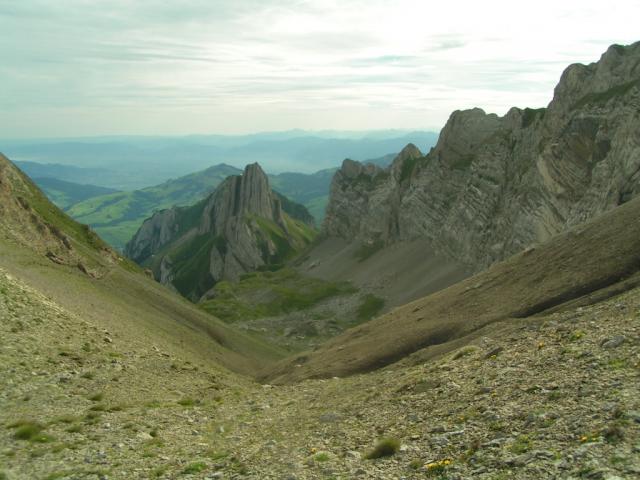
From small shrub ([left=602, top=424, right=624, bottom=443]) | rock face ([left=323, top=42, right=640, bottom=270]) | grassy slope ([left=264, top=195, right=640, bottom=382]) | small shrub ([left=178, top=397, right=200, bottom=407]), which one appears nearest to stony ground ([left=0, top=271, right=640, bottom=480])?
small shrub ([left=602, top=424, right=624, bottom=443])

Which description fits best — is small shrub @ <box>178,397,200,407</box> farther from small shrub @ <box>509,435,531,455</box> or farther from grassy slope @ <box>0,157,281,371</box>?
small shrub @ <box>509,435,531,455</box>

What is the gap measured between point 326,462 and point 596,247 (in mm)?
30057

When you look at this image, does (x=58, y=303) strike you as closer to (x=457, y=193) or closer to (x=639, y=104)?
(x=639, y=104)

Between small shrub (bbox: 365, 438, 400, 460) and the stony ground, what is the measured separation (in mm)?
143

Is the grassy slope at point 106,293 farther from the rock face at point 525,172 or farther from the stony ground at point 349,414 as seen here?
the rock face at point 525,172

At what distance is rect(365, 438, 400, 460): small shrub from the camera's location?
57.8ft

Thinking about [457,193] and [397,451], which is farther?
[457,193]

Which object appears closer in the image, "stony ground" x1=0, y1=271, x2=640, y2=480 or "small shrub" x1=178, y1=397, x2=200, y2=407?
"stony ground" x1=0, y1=271, x2=640, y2=480

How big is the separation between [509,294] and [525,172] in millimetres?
53703

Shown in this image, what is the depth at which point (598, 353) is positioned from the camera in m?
20.1

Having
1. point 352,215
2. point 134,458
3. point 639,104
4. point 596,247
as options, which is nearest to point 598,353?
point 134,458

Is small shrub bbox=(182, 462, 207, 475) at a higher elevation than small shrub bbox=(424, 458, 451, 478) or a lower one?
lower

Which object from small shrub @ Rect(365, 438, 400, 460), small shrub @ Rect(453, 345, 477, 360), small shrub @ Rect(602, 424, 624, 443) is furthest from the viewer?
small shrub @ Rect(453, 345, 477, 360)

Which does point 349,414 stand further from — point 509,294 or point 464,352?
point 509,294
